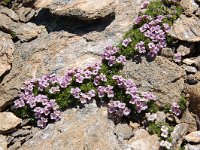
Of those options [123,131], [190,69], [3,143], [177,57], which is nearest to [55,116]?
[3,143]

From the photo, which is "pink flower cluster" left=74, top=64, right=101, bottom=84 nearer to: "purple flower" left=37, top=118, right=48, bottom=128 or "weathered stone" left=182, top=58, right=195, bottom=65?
"purple flower" left=37, top=118, right=48, bottom=128

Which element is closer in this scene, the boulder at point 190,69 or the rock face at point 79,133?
the rock face at point 79,133

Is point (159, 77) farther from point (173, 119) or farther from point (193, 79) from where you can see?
point (173, 119)

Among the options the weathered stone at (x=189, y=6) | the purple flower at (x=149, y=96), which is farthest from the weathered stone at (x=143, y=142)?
the weathered stone at (x=189, y=6)

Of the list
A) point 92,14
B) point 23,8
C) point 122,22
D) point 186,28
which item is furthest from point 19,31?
point 186,28

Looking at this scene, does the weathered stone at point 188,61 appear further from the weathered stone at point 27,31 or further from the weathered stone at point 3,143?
the weathered stone at point 3,143
